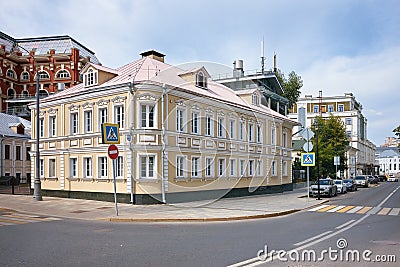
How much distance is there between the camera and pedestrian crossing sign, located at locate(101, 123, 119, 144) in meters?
17.2

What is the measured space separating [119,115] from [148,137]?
251cm

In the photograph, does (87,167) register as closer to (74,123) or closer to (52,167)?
(74,123)

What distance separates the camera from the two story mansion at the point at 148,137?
2288cm

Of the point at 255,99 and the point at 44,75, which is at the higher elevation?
the point at 44,75

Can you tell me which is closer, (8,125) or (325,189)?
(325,189)

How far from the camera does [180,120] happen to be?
2505 cm

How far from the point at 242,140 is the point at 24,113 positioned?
47205 mm

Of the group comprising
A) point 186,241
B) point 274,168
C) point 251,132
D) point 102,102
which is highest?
point 102,102

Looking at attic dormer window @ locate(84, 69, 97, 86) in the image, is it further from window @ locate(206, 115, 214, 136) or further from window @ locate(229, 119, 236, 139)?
A: window @ locate(229, 119, 236, 139)

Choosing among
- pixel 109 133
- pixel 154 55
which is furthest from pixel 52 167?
pixel 109 133

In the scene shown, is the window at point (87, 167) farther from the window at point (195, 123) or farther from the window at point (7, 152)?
the window at point (7, 152)

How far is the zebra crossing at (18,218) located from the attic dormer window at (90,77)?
10.2 metres

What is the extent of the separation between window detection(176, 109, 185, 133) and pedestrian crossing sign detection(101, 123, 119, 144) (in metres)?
7.21

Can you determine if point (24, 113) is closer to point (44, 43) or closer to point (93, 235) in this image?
point (44, 43)
